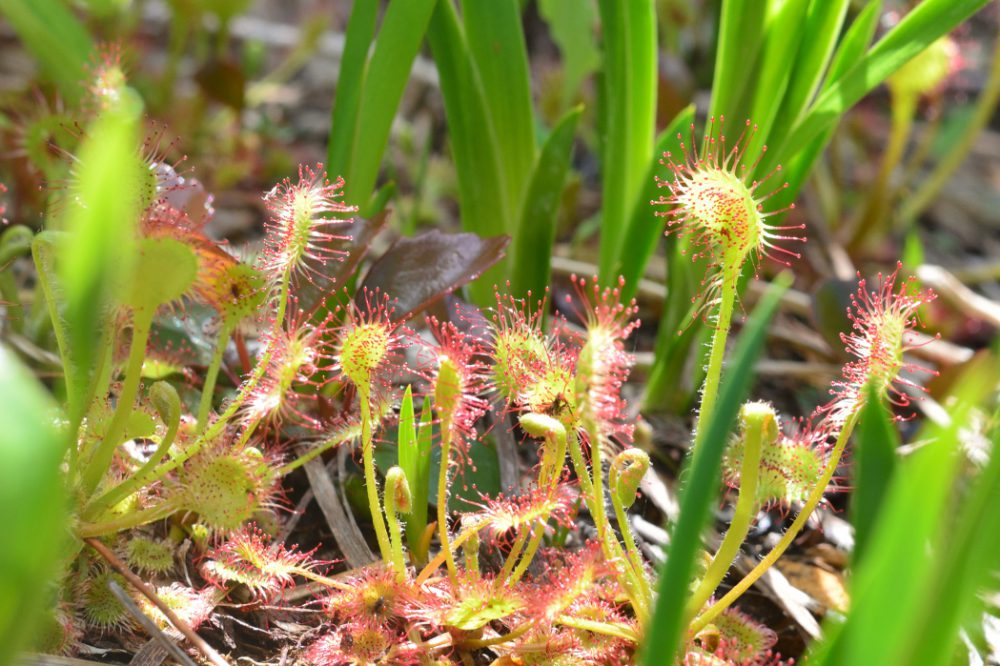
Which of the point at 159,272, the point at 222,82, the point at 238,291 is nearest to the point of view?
the point at 159,272

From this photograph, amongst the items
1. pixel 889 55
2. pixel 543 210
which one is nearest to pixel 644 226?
pixel 543 210

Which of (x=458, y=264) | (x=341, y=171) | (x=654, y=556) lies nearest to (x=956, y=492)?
(x=654, y=556)

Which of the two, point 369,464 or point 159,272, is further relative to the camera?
point 369,464

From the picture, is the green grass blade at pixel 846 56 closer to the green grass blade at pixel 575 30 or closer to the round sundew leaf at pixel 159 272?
the green grass blade at pixel 575 30

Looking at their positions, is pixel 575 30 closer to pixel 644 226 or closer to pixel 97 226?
pixel 644 226

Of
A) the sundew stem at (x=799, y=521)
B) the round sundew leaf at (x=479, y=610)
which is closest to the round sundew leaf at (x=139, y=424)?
the round sundew leaf at (x=479, y=610)

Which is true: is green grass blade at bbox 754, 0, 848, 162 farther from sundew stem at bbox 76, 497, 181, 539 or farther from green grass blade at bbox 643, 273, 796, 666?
sundew stem at bbox 76, 497, 181, 539
